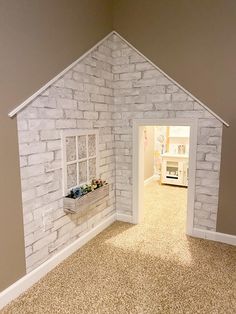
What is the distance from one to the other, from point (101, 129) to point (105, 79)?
717mm

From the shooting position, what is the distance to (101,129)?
3500 millimetres

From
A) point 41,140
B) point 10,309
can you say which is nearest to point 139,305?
point 10,309

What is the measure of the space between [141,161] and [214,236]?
1.46 metres

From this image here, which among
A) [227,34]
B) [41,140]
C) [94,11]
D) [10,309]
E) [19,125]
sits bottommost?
[10,309]

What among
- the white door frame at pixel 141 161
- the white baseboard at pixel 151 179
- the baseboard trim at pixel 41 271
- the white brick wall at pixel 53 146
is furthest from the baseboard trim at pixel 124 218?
the white baseboard at pixel 151 179

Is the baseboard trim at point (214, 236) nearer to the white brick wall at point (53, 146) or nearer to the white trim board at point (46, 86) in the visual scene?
the white brick wall at point (53, 146)

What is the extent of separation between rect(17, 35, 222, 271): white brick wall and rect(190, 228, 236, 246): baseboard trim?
82 mm

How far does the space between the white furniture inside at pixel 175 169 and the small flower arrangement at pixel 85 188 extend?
277cm

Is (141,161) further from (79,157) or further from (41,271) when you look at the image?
(41,271)

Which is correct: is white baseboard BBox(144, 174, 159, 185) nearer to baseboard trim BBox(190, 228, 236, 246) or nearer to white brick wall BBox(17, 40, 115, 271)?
baseboard trim BBox(190, 228, 236, 246)

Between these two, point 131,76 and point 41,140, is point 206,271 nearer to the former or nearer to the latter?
point 41,140

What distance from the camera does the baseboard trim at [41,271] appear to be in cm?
227

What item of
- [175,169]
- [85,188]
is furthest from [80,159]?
[175,169]

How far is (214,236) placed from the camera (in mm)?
3357
